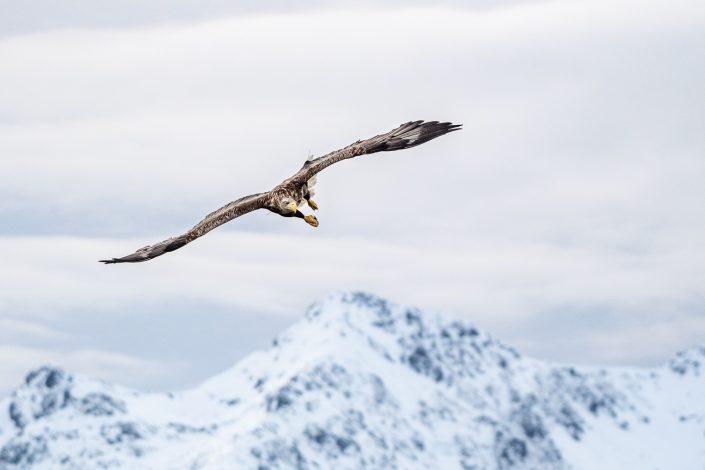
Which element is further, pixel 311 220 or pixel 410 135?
pixel 410 135

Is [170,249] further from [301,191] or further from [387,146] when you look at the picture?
[387,146]

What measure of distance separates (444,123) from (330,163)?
14.8 feet

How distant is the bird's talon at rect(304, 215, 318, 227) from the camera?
5225 cm

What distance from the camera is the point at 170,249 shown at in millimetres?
54969

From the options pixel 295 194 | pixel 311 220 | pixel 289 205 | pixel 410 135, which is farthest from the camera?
pixel 410 135

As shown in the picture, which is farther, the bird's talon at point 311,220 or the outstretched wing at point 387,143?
the outstretched wing at point 387,143

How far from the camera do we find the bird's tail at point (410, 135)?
5547cm

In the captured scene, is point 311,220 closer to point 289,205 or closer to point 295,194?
point 289,205

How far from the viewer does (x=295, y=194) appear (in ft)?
177

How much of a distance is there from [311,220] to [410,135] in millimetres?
5601

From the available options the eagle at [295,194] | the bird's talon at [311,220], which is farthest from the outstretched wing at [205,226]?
the bird's talon at [311,220]

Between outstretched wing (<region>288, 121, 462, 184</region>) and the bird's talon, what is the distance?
1.98 meters

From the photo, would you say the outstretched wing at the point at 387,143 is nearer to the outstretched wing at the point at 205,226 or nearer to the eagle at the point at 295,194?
the eagle at the point at 295,194

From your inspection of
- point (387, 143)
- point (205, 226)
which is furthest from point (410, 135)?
point (205, 226)
